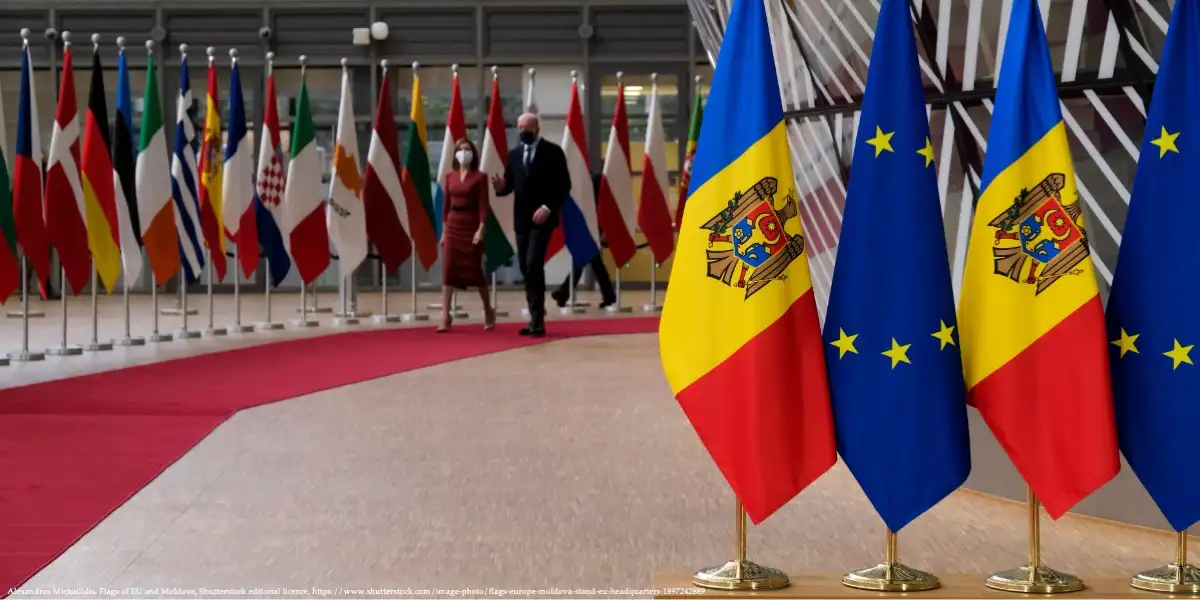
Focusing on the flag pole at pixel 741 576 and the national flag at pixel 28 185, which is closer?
the flag pole at pixel 741 576

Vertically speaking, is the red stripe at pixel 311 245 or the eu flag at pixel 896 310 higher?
the red stripe at pixel 311 245

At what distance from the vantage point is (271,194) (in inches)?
478

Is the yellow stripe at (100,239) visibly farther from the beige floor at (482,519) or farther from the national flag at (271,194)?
the beige floor at (482,519)

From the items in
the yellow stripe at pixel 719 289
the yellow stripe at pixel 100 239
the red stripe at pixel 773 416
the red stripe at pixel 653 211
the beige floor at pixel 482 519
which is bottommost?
the beige floor at pixel 482 519

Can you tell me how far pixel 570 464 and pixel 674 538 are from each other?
1.32 m

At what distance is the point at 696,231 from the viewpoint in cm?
314

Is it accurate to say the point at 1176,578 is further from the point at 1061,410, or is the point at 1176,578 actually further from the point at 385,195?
the point at 385,195

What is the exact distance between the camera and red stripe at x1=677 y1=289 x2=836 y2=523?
3119 millimetres

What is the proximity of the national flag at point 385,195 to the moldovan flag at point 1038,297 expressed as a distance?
9588 mm

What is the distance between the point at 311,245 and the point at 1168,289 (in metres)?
9.53

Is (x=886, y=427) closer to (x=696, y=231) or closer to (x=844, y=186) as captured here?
(x=696, y=231)

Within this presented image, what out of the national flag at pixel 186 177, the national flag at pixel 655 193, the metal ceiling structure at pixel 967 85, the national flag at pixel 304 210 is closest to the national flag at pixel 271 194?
the national flag at pixel 304 210

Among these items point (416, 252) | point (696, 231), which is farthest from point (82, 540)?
point (416, 252)

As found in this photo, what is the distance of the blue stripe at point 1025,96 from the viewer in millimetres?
3088
